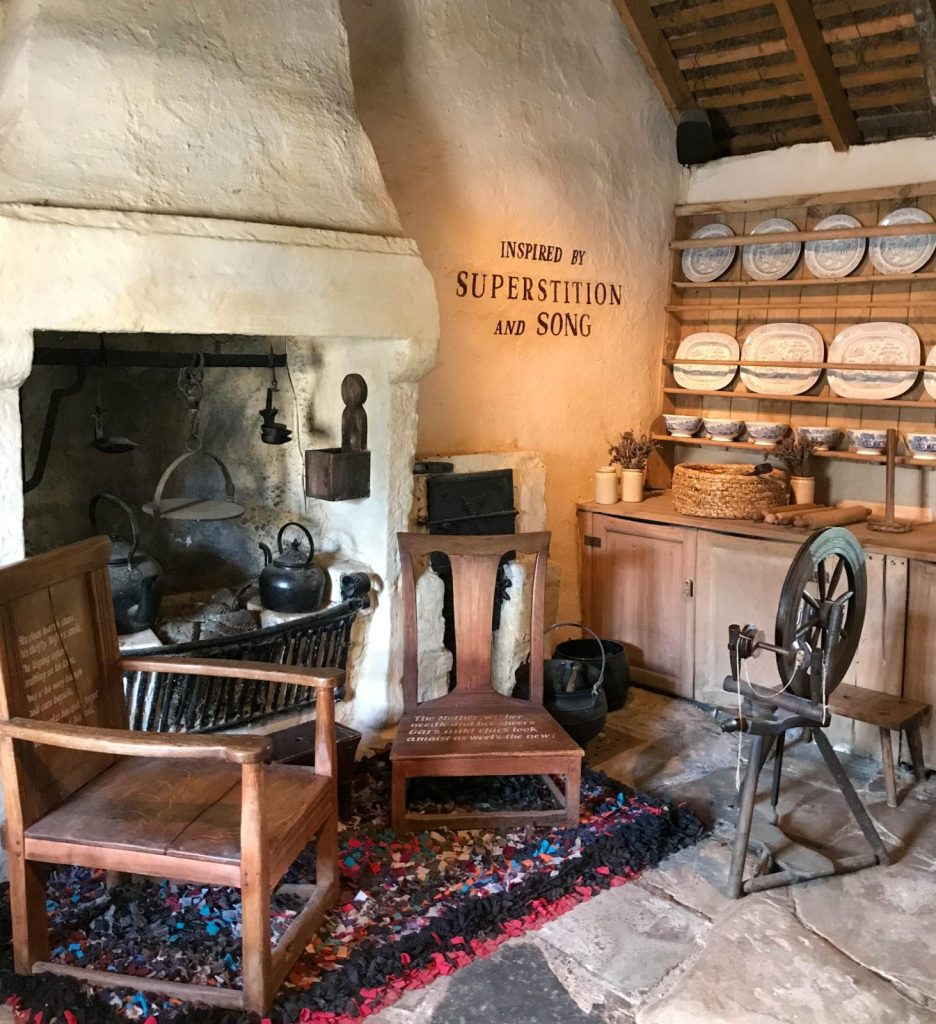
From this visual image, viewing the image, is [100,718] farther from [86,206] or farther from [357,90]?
[357,90]

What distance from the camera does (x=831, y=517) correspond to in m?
3.71

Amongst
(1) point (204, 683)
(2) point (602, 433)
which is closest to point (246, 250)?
(1) point (204, 683)

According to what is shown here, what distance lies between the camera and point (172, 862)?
6.40ft

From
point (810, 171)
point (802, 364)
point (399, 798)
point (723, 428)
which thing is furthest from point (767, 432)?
point (399, 798)

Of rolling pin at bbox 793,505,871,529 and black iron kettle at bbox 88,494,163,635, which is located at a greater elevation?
rolling pin at bbox 793,505,871,529

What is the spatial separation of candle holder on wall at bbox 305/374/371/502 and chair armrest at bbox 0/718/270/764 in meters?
1.16

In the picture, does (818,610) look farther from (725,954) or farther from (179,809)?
(179,809)

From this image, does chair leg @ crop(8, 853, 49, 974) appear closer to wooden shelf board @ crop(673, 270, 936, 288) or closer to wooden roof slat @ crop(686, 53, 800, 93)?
wooden shelf board @ crop(673, 270, 936, 288)

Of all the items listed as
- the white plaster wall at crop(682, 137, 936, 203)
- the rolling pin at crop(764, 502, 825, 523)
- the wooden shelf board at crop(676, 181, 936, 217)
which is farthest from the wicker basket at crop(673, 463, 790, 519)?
the white plaster wall at crop(682, 137, 936, 203)

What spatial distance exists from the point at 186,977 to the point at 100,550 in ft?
3.21

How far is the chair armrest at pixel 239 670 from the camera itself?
230cm

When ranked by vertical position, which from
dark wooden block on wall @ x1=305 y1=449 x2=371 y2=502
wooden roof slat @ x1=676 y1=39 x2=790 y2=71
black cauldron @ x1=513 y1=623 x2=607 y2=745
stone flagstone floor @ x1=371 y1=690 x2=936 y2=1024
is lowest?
stone flagstone floor @ x1=371 y1=690 x2=936 y2=1024

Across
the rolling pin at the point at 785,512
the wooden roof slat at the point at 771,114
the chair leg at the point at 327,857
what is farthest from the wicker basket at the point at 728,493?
the chair leg at the point at 327,857

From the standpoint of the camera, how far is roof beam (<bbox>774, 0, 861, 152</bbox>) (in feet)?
11.7
